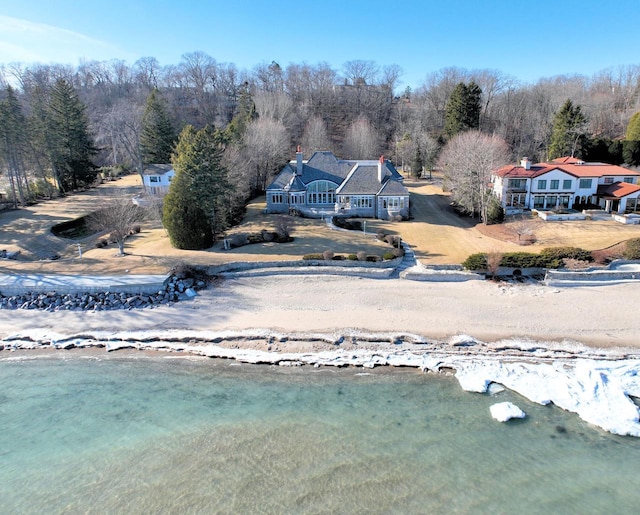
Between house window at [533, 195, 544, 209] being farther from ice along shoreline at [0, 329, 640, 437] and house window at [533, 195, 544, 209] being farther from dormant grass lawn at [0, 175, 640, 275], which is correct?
ice along shoreline at [0, 329, 640, 437]

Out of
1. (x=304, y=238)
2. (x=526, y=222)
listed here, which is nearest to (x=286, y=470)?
(x=304, y=238)

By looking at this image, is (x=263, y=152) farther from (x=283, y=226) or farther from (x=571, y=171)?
(x=571, y=171)

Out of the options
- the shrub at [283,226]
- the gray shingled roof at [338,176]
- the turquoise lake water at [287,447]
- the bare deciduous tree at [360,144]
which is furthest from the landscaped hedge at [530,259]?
the bare deciduous tree at [360,144]

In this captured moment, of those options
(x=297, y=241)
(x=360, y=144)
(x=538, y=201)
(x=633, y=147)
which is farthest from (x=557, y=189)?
(x=360, y=144)

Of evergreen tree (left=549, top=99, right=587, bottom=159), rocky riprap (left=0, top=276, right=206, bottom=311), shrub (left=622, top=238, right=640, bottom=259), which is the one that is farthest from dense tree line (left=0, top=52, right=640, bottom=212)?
shrub (left=622, top=238, right=640, bottom=259)

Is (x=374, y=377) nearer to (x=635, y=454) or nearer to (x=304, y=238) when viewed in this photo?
→ (x=635, y=454)

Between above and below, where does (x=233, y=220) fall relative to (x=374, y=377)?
above

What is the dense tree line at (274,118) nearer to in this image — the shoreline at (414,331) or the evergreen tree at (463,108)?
the evergreen tree at (463,108)
